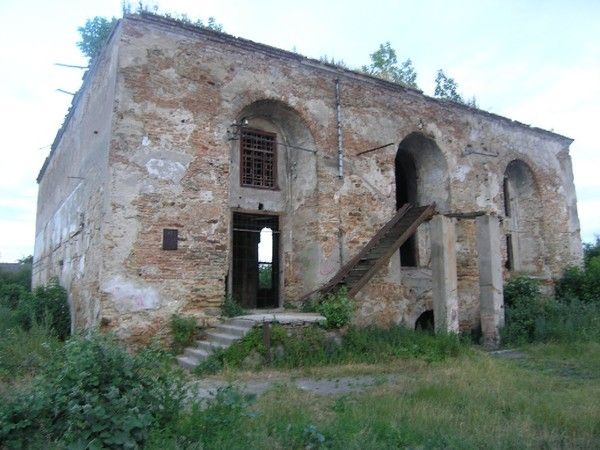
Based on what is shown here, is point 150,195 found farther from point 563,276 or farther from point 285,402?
point 563,276

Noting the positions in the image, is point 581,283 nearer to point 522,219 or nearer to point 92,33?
point 522,219

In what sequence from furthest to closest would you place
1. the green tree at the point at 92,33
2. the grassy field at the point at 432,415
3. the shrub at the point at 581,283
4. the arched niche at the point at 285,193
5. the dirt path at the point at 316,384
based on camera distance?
the green tree at the point at 92,33 → the shrub at the point at 581,283 → the arched niche at the point at 285,193 → the dirt path at the point at 316,384 → the grassy field at the point at 432,415

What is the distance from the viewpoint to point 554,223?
18.1 meters

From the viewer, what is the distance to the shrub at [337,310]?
10.5 meters

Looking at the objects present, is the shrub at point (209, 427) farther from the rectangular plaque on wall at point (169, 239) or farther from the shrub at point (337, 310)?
the rectangular plaque on wall at point (169, 239)

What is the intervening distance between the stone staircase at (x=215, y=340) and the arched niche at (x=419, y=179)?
659 centimetres

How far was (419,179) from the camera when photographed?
15828 mm

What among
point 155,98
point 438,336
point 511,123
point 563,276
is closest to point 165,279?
point 155,98

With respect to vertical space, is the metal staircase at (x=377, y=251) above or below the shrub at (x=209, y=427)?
above

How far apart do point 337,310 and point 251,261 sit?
16.0 ft

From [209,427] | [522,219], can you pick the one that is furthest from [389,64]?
[209,427]

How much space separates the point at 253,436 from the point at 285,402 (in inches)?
65.9

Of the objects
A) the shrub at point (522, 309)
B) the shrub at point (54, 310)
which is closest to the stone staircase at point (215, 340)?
the shrub at point (54, 310)

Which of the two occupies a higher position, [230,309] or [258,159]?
[258,159]
